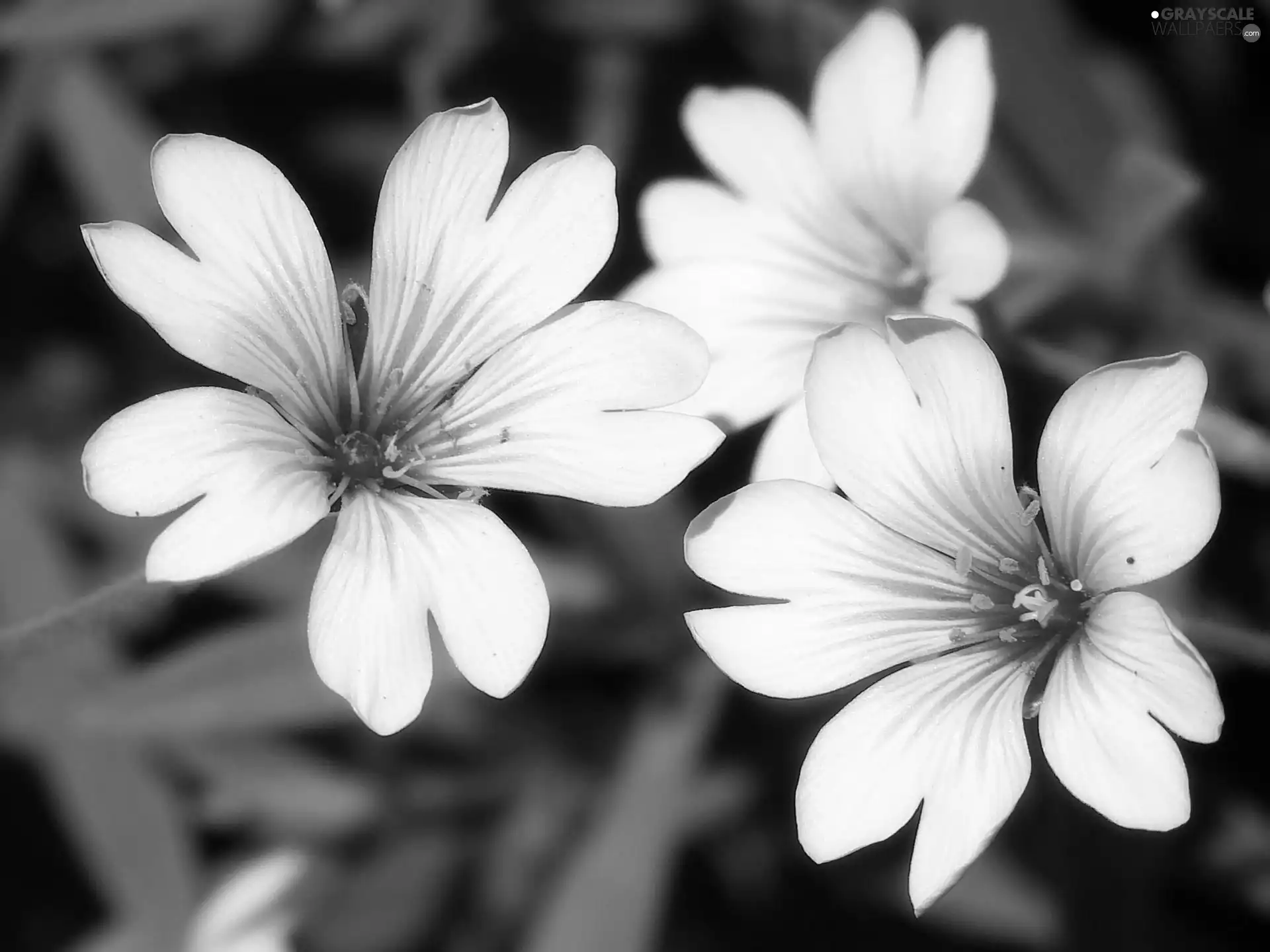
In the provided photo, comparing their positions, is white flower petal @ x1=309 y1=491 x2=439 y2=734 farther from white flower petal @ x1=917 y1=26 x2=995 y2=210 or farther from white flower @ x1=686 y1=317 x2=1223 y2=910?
white flower petal @ x1=917 y1=26 x2=995 y2=210

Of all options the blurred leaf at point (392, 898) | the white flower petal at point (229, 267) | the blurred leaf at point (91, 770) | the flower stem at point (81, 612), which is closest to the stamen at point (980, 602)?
the white flower petal at point (229, 267)

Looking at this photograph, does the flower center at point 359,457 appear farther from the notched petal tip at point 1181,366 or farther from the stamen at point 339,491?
the notched petal tip at point 1181,366

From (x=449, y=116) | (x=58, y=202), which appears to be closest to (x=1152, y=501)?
(x=449, y=116)

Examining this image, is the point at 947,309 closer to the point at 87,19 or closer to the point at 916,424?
the point at 916,424

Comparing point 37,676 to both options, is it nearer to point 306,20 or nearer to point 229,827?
point 229,827

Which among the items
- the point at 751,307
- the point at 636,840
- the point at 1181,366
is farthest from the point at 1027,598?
the point at 636,840

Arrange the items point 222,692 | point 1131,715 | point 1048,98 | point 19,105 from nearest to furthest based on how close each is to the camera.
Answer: point 1131,715
point 222,692
point 1048,98
point 19,105
